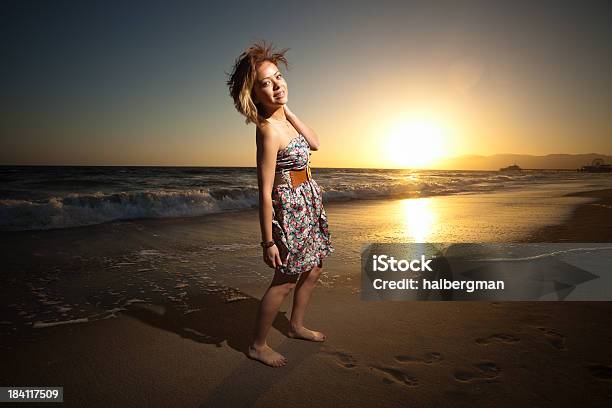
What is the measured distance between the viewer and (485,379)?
7.09 ft

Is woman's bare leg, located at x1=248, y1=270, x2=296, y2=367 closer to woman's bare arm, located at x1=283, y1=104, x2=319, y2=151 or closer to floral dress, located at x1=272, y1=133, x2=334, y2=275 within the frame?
floral dress, located at x1=272, y1=133, x2=334, y2=275

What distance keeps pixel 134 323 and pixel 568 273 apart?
4708 millimetres

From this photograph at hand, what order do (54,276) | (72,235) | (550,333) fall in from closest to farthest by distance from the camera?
1. (550,333)
2. (54,276)
3. (72,235)

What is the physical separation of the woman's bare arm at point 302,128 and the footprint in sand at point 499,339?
6.43 feet

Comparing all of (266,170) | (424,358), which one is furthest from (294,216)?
(424,358)

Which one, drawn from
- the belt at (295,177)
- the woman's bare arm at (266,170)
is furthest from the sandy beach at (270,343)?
the belt at (295,177)

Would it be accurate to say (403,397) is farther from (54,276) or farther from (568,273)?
(54,276)

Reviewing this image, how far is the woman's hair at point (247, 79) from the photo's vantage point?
7.63 feet

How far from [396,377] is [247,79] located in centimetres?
220

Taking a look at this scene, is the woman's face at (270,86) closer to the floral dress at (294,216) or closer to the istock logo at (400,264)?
the floral dress at (294,216)

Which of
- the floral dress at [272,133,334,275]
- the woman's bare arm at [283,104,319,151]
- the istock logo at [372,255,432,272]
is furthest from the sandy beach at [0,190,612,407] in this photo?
the woman's bare arm at [283,104,319,151]

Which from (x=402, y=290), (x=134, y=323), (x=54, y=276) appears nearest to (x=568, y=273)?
(x=402, y=290)

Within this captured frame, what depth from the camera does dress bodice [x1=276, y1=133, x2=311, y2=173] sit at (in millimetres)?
2395

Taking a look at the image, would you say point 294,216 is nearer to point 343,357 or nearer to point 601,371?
point 343,357
